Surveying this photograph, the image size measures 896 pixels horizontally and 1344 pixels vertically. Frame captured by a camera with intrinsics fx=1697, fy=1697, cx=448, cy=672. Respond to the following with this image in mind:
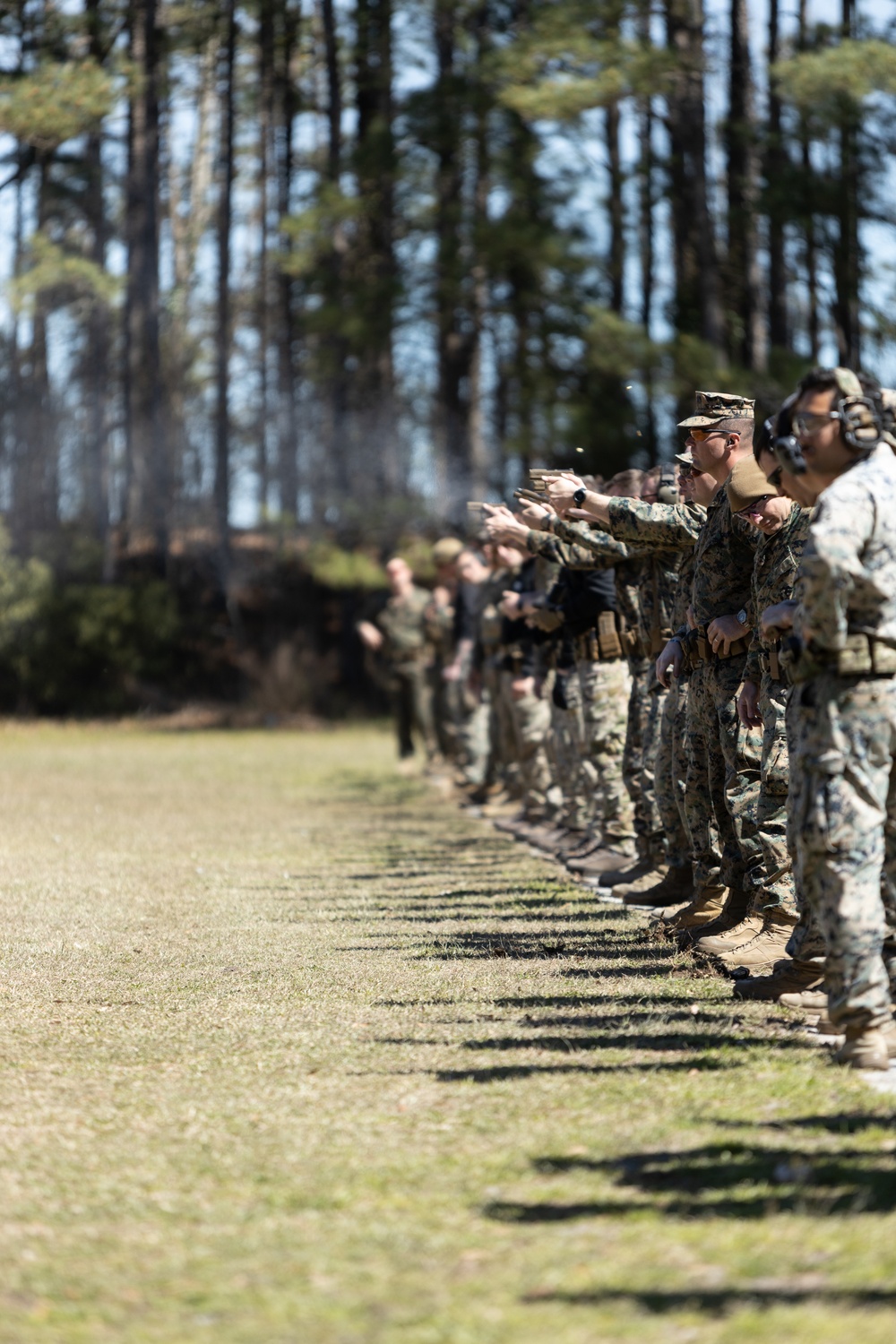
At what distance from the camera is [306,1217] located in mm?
3963

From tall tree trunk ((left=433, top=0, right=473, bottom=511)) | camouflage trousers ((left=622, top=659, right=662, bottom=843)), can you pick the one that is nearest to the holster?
camouflage trousers ((left=622, top=659, right=662, bottom=843))

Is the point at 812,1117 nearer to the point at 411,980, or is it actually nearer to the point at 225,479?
the point at 411,980

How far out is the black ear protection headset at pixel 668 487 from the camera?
8.58 meters

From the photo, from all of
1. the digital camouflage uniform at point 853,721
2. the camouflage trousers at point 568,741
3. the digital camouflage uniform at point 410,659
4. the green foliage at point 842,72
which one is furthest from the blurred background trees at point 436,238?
the digital camouflage uniform at point 853,721

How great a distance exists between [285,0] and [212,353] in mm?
16667

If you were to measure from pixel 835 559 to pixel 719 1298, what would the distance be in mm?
2289

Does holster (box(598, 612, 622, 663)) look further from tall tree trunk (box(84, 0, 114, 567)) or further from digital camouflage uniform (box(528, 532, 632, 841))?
tall tree trunk (box(84, 0, 114, 567))

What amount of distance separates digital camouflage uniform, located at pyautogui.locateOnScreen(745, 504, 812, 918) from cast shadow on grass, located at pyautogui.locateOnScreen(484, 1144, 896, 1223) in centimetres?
229

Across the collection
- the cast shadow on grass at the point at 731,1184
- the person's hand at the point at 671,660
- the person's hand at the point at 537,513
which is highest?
the person's hand at the point at 537,513

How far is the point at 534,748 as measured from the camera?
13320 millimetres

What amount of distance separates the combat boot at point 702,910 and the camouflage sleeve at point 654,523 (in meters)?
1.60

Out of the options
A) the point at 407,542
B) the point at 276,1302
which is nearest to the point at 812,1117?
the point at 276,1302

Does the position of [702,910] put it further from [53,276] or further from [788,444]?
[53,276]

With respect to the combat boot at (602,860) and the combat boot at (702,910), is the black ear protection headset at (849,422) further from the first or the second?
the combat boot at (602,860)
